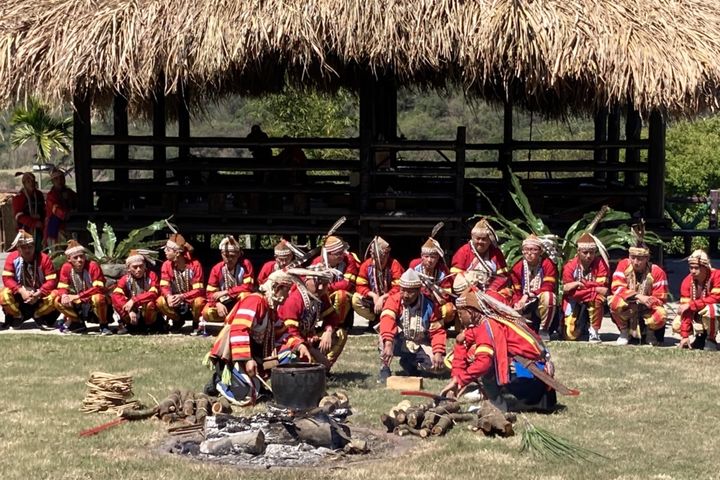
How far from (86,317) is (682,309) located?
611cm

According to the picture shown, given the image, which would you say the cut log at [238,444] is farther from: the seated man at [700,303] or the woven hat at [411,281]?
the seated man at [700,303]

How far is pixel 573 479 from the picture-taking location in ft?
25.3

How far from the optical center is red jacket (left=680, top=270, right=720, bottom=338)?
12.1m

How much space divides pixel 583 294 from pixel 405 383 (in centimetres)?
315

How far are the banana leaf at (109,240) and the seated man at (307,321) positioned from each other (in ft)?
14.9

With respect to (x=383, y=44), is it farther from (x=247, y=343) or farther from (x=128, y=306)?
(x=247, y=343)

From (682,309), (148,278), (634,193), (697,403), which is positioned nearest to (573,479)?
(697,403)

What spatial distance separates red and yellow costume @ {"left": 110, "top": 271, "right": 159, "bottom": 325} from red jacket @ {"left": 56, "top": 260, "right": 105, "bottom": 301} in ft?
0.59

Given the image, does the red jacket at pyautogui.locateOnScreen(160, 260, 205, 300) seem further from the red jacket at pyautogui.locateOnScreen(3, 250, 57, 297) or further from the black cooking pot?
the black cooking pot

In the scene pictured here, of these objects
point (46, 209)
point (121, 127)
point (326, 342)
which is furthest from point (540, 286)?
point (46, 209)

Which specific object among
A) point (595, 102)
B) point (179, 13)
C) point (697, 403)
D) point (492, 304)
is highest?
point (179, 13)

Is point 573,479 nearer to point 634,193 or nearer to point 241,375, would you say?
point 241,375

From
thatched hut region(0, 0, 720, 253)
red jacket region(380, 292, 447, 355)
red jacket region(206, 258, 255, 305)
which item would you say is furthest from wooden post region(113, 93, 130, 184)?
red jacket region(380, 292, 447, 355)

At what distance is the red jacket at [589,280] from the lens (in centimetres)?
1280
